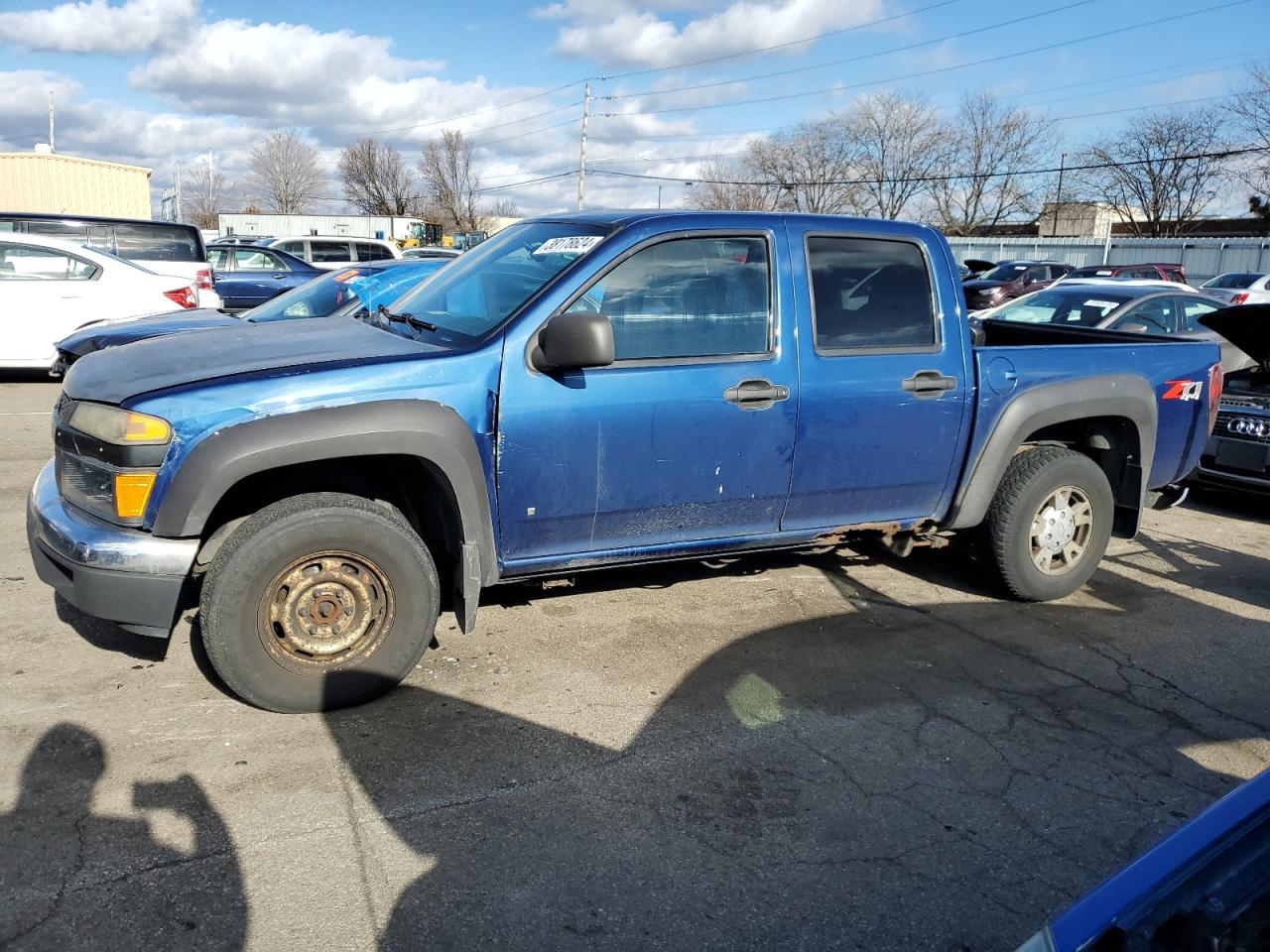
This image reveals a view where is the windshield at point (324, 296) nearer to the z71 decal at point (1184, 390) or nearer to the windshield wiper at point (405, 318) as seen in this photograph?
the windshield wiper at point (405, 318)

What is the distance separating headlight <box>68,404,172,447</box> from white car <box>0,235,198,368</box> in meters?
8.16

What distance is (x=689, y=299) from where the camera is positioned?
4156 millimetres

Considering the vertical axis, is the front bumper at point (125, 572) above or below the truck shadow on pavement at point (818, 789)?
above

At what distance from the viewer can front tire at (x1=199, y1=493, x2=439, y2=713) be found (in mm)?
3467

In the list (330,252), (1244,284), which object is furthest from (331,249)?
(1244,284)

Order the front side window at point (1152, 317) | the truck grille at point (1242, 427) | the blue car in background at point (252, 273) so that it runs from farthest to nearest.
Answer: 1. the blue car in background at point (252, 273)
2. the front side window at point (1152, 317)
3. the truck grille at point (1242, 427)

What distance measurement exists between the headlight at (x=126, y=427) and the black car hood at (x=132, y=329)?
13.8 ft

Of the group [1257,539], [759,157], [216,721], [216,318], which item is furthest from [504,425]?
[759,157]

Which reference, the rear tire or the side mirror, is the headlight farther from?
the rear tire

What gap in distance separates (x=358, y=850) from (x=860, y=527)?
8.89 feet

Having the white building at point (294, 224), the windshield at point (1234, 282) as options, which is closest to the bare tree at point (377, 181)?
the white building at point (294, 224)

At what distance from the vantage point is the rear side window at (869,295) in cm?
440

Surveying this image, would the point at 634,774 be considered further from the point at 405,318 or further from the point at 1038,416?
the point at 1038,416

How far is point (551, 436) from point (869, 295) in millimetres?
1679
